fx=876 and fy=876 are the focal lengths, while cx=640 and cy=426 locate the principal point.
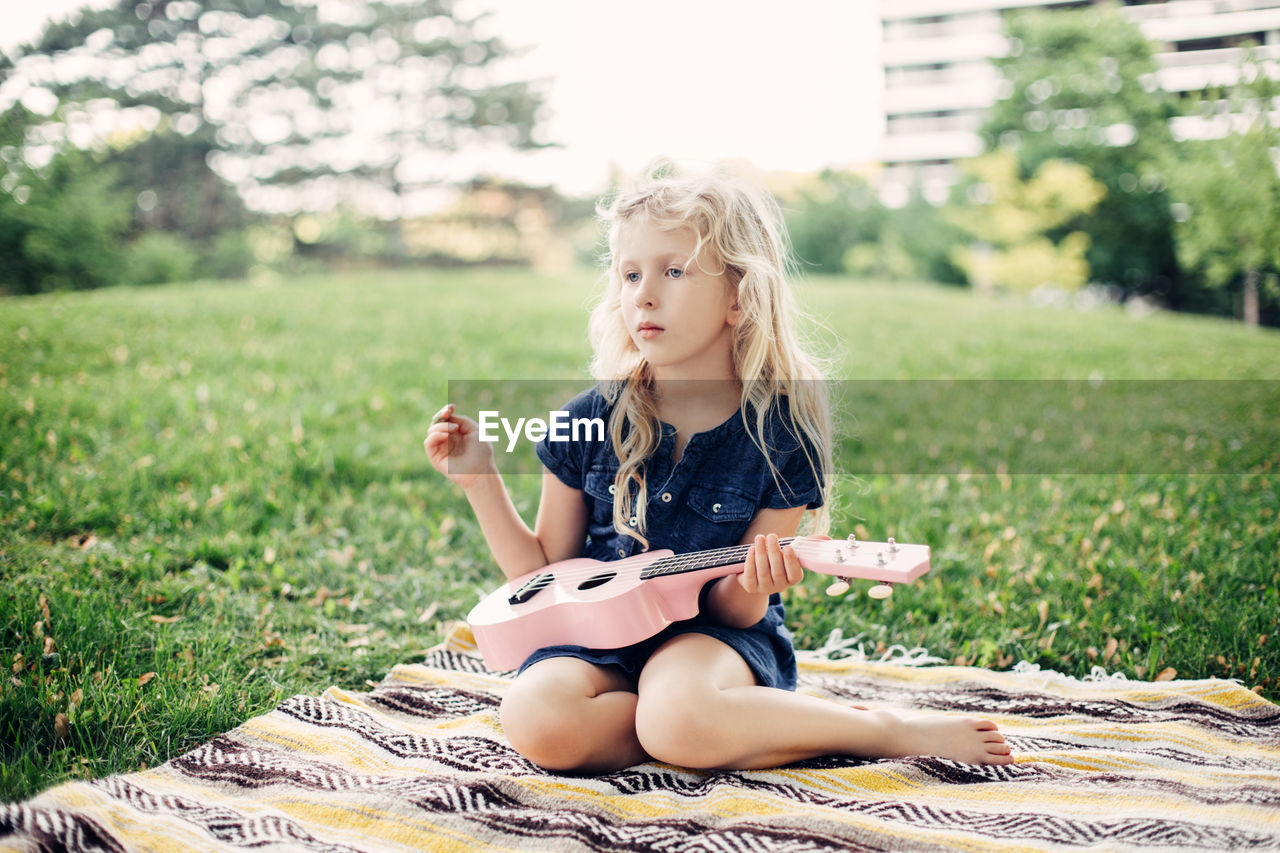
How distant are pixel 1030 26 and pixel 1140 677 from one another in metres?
25.6

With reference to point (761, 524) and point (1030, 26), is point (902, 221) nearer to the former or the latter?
point (1030, 26)

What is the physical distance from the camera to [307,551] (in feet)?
11.0

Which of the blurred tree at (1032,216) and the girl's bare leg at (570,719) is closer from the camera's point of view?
the girl's bare leg at (570,719)

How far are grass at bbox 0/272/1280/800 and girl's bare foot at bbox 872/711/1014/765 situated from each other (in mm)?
749

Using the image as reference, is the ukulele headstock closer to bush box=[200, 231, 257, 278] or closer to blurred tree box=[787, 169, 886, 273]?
bush box=[200, 231, 257, 278]

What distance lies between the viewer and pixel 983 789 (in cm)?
187

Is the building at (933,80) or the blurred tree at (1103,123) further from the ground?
the building at (933,80)

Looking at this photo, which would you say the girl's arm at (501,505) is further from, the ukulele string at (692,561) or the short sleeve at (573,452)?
the ukulele string at (692,561)

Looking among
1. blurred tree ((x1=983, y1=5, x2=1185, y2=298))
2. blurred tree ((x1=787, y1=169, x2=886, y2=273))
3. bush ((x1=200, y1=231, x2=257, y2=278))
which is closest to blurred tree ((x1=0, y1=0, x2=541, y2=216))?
bush ((x1=200, y1=231, x2=257, y2=278))

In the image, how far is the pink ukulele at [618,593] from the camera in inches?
68.4

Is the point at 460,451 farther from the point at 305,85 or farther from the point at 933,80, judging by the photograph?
the point at 933,80

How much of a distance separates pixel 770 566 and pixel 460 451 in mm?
823

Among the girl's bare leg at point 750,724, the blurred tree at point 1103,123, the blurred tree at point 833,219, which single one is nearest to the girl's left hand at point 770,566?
the girl's bare leg at point 750,724

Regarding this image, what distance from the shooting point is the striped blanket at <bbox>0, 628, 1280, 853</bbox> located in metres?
→ 1.63
